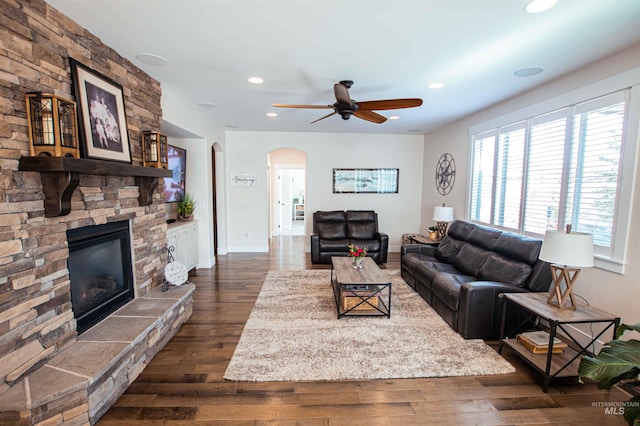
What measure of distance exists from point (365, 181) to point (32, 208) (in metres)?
5.70

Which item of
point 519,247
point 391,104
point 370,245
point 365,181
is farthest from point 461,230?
point 365,181

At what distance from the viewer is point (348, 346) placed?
2.73 metres

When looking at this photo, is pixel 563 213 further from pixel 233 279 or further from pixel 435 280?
pixel 233 279

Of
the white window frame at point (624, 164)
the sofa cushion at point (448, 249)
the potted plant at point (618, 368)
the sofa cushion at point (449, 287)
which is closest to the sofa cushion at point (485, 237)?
the sofa cushion at point (448, 249)

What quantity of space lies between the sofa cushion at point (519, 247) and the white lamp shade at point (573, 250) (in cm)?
80

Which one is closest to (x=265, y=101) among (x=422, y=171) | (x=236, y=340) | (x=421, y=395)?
(x=236, y=340)

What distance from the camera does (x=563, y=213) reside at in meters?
3.01

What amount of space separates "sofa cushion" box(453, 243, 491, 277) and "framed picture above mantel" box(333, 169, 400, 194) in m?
2.89

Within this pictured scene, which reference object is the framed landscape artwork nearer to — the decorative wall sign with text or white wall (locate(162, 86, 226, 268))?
white wall (locate(162, 86, 226, 268))

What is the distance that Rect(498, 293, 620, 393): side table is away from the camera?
213 centimetres

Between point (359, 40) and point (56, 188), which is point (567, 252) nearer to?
point (359, 40)

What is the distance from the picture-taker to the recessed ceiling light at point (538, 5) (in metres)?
1.80

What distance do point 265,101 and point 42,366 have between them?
3.50 meters

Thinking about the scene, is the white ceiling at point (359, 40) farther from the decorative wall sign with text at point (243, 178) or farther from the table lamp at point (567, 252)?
the decorative wall sign with text at point (243, 178)
